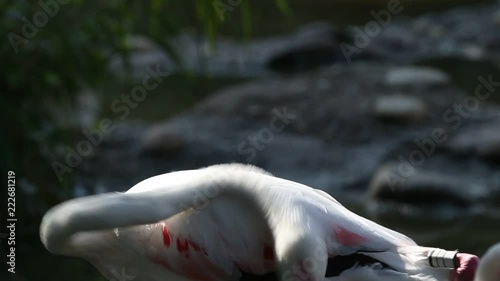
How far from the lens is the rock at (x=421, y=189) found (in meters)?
5.89

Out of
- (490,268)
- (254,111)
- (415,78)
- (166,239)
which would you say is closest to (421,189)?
(254,111)

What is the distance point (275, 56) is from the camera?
970cm

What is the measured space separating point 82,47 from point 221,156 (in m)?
1.90

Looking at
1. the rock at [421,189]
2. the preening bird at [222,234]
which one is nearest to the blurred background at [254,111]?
the rock at [421,189]

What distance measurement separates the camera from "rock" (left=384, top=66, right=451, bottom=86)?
7883 millimetres

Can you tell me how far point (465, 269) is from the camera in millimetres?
2336

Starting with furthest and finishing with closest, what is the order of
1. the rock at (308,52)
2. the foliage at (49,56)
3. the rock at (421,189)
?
the rock at (308,52) < the rock at (421,189) < the foliage at (49,56)

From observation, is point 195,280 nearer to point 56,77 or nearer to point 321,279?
point 321,279

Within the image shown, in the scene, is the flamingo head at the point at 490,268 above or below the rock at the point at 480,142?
above

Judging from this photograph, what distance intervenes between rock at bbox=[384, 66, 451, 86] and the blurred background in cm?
2

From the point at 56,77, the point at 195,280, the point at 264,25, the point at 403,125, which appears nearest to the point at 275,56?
the point at 264,25

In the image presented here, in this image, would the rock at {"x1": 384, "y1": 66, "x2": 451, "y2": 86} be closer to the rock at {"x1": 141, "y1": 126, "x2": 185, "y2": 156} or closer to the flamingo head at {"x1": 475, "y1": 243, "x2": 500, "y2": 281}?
the rock at {"x1": 141, "y1": 126, "x2": 185, "y2": 156}

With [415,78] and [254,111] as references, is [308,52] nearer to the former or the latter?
[415,78]

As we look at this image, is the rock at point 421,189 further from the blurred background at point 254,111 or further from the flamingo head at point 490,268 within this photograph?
the flamingo head at point 490,268
